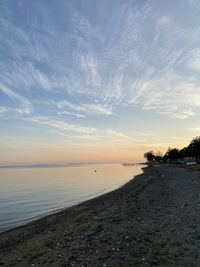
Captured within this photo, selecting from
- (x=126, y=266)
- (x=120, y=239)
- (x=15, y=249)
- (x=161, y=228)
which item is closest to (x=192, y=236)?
(x=161, y=228)

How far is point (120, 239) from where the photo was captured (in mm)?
11328

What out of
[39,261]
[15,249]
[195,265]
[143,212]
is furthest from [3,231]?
[195,265]

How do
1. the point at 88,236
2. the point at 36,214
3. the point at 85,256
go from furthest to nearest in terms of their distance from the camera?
the point at 36,214
the point at 88,236
the point at 85,256

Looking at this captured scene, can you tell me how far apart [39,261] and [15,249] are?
417 centimetres

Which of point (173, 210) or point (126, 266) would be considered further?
point (173, 210)

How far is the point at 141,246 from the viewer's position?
33.7 feet

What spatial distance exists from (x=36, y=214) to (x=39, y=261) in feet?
58.7

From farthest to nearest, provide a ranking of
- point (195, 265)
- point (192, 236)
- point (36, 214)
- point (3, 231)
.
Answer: point (36, 214)
point (3, 231)
point (192, 236)
point (195, 265)

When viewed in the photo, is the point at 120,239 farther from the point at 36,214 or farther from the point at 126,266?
the point at 36,214

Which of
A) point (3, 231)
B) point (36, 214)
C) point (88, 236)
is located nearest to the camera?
point (88, 236)

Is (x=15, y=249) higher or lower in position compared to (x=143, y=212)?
lower

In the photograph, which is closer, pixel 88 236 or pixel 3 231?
pixel 88 236

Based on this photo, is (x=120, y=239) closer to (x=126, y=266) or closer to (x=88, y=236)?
(x=88, y=236)

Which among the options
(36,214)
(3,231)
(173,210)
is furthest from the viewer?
(36,214)
